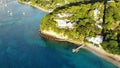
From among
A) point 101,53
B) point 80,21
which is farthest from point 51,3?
point 101,53

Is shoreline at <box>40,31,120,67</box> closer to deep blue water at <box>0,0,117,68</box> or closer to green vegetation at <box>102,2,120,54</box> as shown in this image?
deep blue water at <box>0,0,117,68</box>

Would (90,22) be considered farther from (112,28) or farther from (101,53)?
(101,53)

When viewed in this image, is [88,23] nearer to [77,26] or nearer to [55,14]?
[77,26]

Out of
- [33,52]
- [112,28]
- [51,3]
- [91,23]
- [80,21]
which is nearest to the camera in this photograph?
[33,52]

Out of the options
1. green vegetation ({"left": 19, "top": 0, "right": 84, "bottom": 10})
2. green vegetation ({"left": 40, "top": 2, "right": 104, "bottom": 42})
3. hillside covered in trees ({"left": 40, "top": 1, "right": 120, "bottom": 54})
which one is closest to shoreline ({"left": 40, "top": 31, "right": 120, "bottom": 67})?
hillside covered in trees ({"left": 40, "top": 1, "right": 120, "bottom": 54})

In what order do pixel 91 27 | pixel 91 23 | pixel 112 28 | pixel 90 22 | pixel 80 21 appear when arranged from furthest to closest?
pixel 80 21
pixel 90 22
pixel 91 23
pixel 91 27
pixel 112 28

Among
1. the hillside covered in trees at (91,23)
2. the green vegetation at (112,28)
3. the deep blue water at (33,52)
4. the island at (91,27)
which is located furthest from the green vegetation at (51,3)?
the green vegetation at (112,28)

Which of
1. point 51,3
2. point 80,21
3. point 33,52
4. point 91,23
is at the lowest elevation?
point 33,52

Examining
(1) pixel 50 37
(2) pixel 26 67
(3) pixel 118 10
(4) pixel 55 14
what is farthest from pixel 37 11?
(2) pixel 26 67
